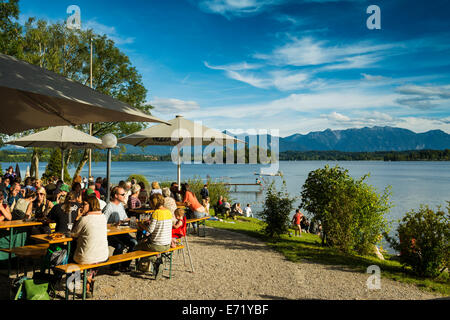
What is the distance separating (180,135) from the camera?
8.54 metres

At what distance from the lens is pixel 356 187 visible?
325 inches

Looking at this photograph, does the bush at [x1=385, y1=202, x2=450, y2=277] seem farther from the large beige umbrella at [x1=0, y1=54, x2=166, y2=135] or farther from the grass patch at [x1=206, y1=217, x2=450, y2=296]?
the large beige umbrella at [x1=0, y1=54, x2=166, y2=135]

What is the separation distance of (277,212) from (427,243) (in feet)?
12.9

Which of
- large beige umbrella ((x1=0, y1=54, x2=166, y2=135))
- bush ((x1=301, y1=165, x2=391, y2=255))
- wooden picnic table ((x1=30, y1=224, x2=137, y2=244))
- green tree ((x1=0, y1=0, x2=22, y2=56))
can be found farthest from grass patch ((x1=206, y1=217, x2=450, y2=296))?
green tree ((x1=0, y1=0, x2=22, y2=56))

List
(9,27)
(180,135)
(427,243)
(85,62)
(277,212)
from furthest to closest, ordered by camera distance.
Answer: (85,62), (9,27), (277,212), (180,135), (427,243)

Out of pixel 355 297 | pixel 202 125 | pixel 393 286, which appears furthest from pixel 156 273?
pixel 202 125

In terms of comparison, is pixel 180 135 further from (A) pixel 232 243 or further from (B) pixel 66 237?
(B) pixel 66 237

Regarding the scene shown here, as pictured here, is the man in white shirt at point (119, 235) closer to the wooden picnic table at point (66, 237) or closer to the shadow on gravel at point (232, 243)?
the wooden picnic table at point (66, 237)

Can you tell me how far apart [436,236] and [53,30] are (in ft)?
83.1

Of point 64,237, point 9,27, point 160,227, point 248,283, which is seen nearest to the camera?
point 64,237

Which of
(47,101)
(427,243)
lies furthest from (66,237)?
(427,243)

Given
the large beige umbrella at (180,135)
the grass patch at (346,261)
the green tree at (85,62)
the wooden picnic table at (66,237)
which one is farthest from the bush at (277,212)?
the green tree at (85,62)

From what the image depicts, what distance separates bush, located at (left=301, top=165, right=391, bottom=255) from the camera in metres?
8.12

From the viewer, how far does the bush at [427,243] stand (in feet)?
20.8
